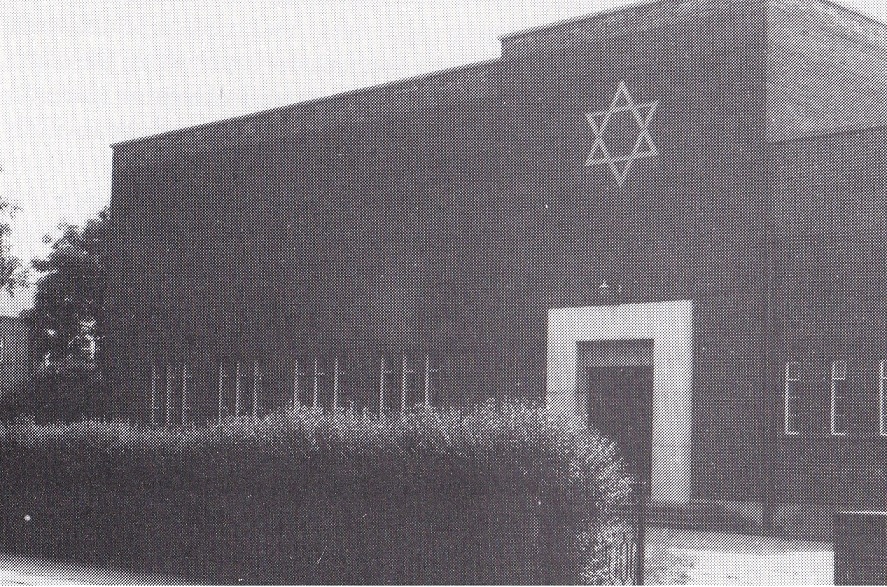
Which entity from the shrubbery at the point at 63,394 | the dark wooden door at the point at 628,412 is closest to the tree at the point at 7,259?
the shrubbery at the point at 63,394

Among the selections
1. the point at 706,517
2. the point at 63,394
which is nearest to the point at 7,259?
the point at 63,394

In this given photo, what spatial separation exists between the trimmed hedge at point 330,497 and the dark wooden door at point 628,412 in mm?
8989

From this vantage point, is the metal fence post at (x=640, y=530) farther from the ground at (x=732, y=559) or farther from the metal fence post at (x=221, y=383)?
the metal fence post at (x=221, y=383)

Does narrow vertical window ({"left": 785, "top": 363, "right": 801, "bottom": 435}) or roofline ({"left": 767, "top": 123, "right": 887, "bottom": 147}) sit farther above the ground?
roofline ({"left": 767, "top": 123, "right": 887, "bottom": 147})

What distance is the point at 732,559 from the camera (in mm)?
16406

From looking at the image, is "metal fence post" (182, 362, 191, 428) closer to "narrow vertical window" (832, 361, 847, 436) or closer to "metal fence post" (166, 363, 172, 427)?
"metal fence post" (166, 363, 172, 427)

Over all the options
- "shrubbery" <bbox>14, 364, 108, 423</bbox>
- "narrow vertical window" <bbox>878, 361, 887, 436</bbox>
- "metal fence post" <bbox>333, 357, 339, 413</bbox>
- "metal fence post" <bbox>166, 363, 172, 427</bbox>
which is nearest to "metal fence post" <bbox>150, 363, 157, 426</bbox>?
"metal fence post" <bbox>166, 363, 172, 427</bbox>

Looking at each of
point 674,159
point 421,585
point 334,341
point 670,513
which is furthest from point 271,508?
point 334,341

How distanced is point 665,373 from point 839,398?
2842 millimetres

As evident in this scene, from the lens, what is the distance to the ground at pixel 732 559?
14359 mm

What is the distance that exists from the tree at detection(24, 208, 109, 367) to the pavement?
98.6 ft

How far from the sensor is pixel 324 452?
13.2 meters

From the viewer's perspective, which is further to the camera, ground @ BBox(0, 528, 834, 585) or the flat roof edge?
the flat roof edge

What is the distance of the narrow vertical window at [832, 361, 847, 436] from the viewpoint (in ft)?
65.7
